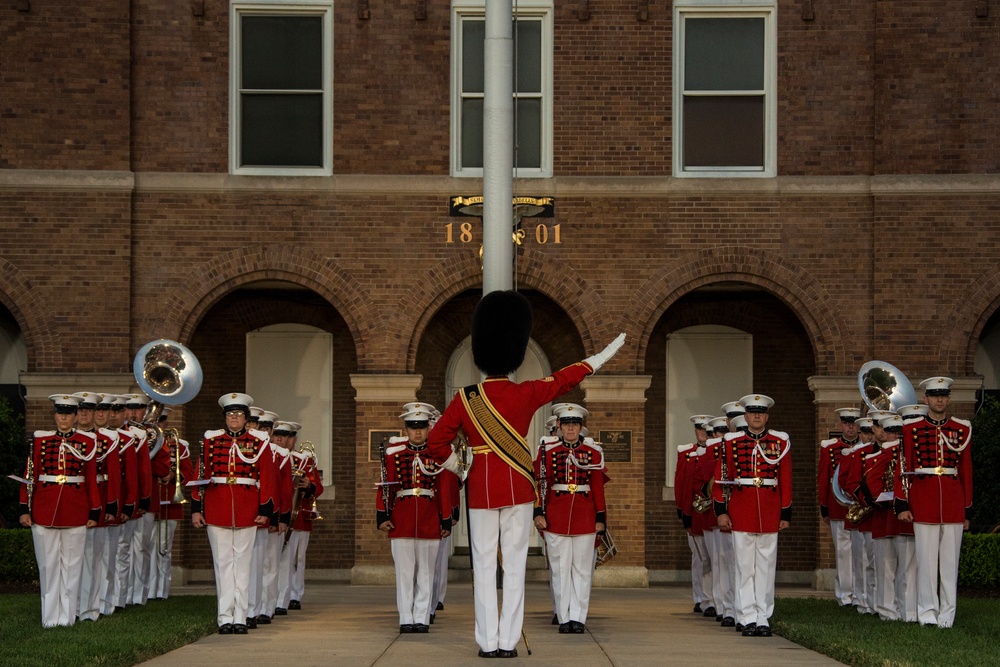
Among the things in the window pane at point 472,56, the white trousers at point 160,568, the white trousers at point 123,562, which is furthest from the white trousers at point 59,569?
the window pane at point 472,56

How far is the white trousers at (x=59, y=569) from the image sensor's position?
13.9 metres

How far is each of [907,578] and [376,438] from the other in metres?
7.87

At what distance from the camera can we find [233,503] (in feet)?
44.0

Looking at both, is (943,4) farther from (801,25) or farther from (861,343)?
(861,343)

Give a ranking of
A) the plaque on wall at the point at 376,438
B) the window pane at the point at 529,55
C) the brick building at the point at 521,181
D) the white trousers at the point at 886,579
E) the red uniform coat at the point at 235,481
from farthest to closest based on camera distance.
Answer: the window pane at the point at 529,55
the brick building at the point at 521,181
the plaque on wall at the point at 376,438
the white trousers at the point at 886,579
the red uniform coat at the point at 235,481

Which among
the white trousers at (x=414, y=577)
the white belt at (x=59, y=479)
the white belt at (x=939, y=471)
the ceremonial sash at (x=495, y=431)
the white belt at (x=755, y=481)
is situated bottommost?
the white trousers at (x=414, y=577)

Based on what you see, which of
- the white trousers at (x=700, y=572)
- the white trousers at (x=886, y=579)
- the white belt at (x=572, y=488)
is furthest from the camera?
the white trousers at (x=700, y=572)

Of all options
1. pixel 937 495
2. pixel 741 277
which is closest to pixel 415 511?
pixel 937 495

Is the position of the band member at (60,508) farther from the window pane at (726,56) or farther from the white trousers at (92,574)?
the window pane at (726,56)

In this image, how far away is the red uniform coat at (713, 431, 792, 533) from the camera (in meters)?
13.8

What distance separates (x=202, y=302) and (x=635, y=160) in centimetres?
588

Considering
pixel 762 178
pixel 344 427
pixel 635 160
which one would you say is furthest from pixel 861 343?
pixel 344 427

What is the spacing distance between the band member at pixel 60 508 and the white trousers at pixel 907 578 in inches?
289

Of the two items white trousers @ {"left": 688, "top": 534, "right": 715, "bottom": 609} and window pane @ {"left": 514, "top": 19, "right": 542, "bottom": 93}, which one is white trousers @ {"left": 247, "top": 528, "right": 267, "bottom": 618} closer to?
white trousers @ {"left": 688, "top": 534, "right": 715, "bottom": 609}
